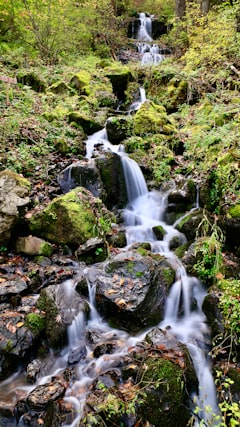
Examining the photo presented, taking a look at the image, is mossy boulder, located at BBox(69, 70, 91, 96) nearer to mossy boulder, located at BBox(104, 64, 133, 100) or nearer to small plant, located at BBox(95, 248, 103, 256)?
mossy boulder, located at BBox(104, 64, 133, 100)

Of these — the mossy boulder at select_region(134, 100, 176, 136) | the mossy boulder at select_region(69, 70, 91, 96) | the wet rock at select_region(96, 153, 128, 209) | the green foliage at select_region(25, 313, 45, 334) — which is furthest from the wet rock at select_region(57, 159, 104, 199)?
the mossy boulder at select_region(69, 70, 91, 96)

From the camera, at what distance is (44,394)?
12.4 feet

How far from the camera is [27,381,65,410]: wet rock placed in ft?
12.1

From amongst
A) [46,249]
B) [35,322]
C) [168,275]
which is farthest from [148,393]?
[46,249]

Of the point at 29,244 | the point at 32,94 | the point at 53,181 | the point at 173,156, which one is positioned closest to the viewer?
the point at 29,244

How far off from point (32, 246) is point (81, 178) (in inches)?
88.0

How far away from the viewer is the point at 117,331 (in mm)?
4844

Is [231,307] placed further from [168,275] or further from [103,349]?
[103,349]

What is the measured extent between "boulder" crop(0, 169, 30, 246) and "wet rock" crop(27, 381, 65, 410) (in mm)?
2650

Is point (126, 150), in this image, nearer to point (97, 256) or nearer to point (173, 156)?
point (173, 156)

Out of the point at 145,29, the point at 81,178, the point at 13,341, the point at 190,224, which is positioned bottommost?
the point at 13,341

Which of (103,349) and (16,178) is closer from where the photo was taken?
(103,349)

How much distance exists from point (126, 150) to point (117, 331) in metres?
5.58

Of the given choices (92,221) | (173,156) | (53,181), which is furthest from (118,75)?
(92,221)
